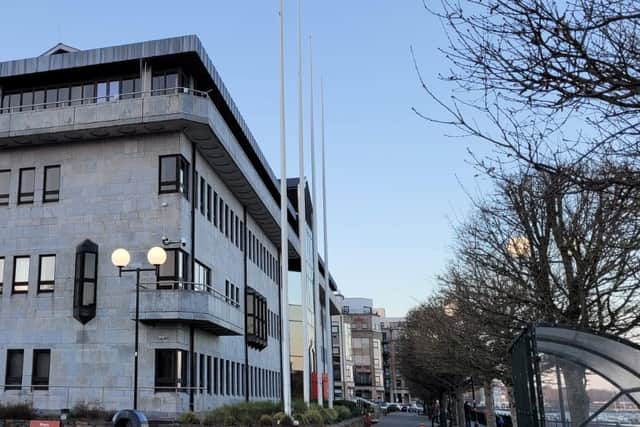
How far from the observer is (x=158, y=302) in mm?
25547

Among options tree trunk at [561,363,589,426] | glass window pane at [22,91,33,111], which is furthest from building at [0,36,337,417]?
tree trunk at [561,363,589,426]

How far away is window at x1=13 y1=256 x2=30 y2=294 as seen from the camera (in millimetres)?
28000

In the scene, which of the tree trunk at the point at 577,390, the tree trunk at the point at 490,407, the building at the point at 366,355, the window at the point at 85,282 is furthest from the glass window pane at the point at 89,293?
the building at the point at 366,355

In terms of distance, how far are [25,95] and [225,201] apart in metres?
10.9

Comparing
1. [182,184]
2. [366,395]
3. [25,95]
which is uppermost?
[25,95]

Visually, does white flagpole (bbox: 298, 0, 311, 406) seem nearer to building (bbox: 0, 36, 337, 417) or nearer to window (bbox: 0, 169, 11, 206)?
building (bbox: 0, 36, 337, 417)

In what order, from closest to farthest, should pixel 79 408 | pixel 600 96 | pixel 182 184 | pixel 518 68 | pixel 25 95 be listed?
1. pixel 600 96
2. pixel 518 68
3. pixel 79 408
4. pixel 182 184
5. pixel 25 95

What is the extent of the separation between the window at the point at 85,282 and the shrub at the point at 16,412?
4015 millimetres

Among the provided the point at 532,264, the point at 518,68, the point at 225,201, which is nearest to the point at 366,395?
the point at 225,201

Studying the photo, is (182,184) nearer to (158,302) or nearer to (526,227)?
(158,302)

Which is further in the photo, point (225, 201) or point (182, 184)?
point (225, 201)

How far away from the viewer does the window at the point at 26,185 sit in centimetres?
2902

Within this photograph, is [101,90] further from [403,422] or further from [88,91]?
[403,422]

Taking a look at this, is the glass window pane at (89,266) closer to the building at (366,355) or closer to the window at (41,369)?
the window at (41,369)
